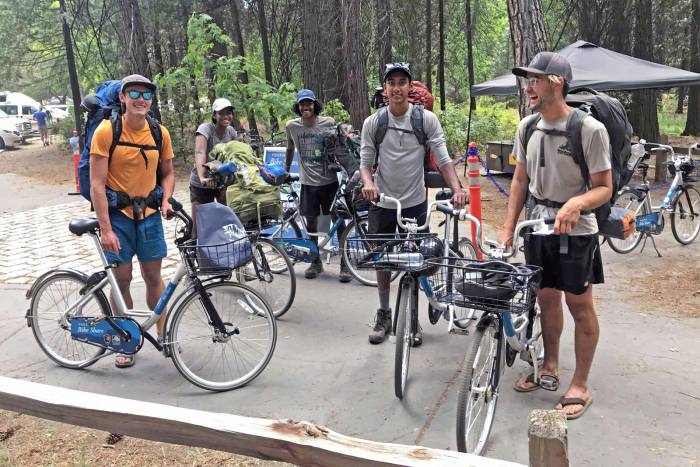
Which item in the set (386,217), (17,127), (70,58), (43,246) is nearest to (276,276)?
(386,217)

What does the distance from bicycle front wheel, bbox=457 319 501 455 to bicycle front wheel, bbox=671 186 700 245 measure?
17.5 ft

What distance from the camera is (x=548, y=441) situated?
73.4 inches

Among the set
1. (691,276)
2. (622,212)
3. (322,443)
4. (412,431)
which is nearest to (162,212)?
(412,431)

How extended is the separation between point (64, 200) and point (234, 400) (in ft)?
32.3

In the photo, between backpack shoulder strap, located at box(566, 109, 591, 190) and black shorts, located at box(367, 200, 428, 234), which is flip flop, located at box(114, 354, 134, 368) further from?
backpack shoulder strap, located at box(566, 109, 591, 190)

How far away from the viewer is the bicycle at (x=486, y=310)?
2.90 meters

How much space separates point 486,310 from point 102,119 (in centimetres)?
297

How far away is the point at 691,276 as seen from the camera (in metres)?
6.45

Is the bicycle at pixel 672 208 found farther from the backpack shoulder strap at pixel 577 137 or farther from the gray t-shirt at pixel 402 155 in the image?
the backpack shoulder strap at pixel 577 137

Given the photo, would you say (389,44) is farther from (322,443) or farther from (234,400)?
(322,443)

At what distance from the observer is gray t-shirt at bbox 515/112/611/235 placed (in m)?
3.26

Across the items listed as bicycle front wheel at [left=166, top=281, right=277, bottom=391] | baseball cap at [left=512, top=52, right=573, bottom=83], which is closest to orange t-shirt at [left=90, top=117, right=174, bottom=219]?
bicycle front wheel at [left=166, top=281, right=277, bottom=391]

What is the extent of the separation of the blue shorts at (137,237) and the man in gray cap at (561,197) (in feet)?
8.33

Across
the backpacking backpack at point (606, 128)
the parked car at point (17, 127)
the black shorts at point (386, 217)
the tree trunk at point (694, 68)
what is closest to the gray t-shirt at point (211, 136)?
the black shorts at point (386, 217)
